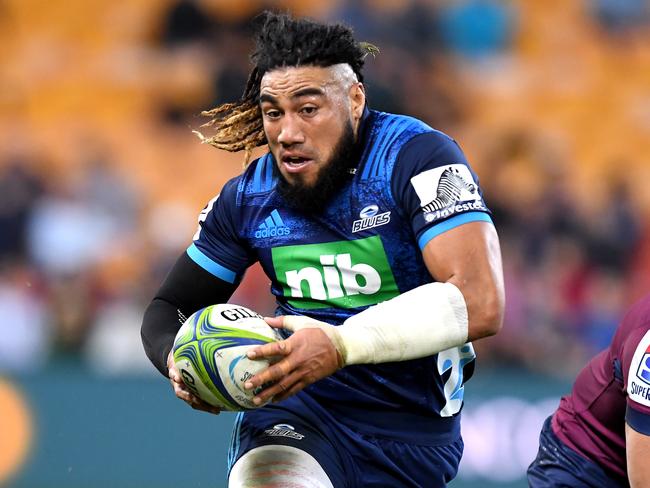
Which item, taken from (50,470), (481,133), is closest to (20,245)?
(50,470)

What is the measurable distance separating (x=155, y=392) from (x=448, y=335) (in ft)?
20.3

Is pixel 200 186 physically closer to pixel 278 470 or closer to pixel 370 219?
pixel 370 219

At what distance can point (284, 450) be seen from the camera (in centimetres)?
444

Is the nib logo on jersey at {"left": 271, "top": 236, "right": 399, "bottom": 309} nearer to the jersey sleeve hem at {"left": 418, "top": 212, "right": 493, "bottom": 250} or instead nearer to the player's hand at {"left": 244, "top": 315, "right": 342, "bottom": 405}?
the jersey sleeve hem at {"left": 418, "top": 212, "right": 493, "bottom": 250}

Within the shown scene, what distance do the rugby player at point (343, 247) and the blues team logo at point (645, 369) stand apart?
517mm

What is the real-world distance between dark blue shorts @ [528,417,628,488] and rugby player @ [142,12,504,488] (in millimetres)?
366

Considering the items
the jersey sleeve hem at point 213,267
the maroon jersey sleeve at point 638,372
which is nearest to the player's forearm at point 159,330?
the jersey sleeve hem at point 213,267

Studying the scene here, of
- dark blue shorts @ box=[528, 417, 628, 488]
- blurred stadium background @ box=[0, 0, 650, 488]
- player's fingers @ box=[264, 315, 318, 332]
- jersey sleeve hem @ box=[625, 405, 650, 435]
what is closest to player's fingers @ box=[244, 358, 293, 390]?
player's fingers @ box=[264, 315, 318, 332]

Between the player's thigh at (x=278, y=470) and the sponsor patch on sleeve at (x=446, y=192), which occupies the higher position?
the sponsor patch on sleeve at (x=446, y=192)

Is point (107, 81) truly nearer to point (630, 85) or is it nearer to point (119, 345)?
point (119, 345)

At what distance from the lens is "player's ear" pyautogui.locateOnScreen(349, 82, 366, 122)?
473 centimetres

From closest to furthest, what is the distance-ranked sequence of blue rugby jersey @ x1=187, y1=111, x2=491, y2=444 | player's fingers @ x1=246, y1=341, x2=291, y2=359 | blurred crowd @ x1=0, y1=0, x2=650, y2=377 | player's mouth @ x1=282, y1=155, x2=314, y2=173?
player's fingers @ x1=246, y1=341, x2=291, y2=359, blue rugby jersey @ x1=187, y1=111, x2=491, y2=444, player's mouth @ x1=282, y1=155, x2=314, y2=173, blurred crowd @ x1=0, y1=0, x2=650, y2=377

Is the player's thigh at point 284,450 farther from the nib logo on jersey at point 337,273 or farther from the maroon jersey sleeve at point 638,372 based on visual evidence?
the maroon jersey sleeve at point 638,372

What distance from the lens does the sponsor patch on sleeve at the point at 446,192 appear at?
427cm
